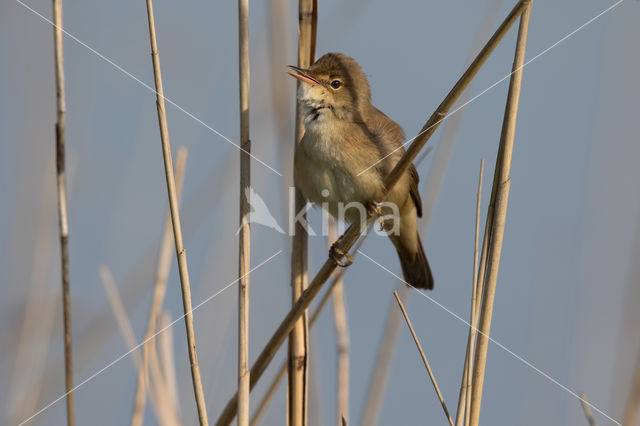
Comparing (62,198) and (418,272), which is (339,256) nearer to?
(62,198)

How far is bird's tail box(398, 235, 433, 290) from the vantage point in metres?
3.11

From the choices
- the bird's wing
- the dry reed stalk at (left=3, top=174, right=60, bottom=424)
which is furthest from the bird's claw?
the dry reed stalk at (left=3, top=174, right=60, bottom=424)

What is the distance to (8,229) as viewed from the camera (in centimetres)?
254

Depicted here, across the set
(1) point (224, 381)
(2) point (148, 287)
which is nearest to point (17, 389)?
(2) point (148, 287)

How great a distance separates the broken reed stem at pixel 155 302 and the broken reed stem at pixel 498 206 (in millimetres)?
895

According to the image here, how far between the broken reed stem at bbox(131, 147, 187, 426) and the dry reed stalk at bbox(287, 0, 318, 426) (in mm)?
398

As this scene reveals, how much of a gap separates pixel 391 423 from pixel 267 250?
0.99 metres

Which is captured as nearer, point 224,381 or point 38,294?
point 38,294

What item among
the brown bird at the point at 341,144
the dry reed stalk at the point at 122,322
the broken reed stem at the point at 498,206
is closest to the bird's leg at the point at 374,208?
the brown bird at the point at 341,144

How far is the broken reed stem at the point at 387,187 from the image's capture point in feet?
4.48

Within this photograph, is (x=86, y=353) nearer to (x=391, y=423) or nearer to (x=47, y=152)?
(x=47, y=152)

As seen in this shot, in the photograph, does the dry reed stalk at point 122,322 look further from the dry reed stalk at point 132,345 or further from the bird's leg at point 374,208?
the bird's leg at point 374,208

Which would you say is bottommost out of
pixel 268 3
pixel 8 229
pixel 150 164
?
pixel 8 229

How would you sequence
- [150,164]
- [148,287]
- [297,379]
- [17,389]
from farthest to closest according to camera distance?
[150,164], [148,287], [17,389], [297,379]
